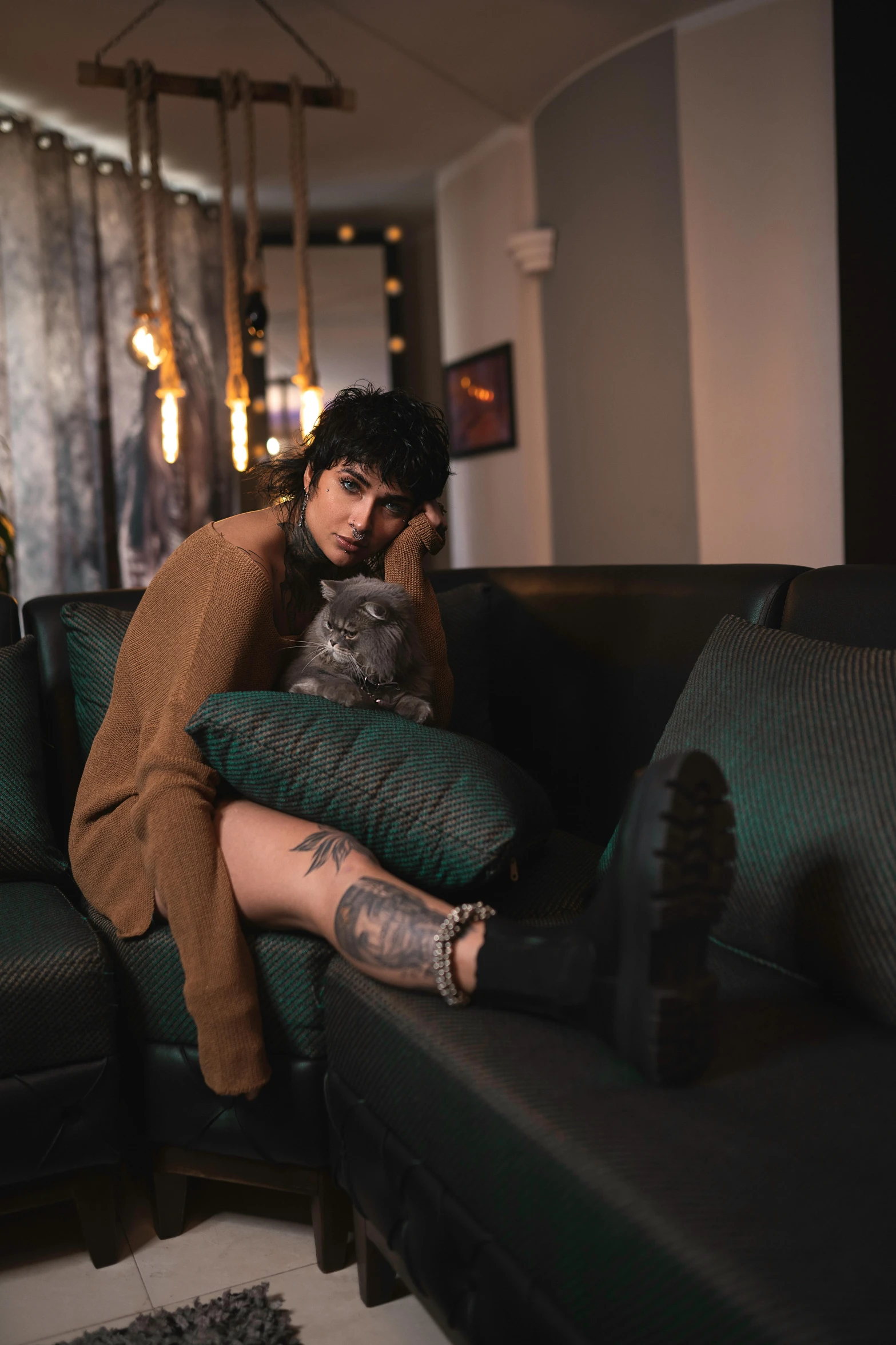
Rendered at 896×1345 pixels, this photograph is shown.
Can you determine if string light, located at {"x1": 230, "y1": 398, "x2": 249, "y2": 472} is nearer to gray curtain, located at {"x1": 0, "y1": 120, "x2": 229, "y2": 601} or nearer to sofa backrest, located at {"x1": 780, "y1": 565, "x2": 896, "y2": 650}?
gray curtain, located at {"x1": 0, "y1": 120, "x2": 229, "y2": 601}

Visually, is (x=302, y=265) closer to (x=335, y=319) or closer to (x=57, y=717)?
(x=57, y=717)

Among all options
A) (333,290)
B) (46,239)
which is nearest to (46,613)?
(46,239)

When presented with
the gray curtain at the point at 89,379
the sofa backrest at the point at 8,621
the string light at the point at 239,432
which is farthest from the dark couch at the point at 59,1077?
the gray curtain at the point at 89,379

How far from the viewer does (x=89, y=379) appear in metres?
4.58

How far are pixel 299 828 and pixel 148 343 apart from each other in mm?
2064

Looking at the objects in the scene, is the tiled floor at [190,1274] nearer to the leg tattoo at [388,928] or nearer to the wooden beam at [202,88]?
the leg tattoo at [388,928]

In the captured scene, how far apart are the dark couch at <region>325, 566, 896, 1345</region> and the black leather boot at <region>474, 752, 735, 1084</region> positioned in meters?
0.04

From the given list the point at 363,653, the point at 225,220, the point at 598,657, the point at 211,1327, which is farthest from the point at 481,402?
the point at 211,1327

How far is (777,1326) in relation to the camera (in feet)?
2.24

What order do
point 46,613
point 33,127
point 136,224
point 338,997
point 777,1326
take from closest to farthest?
point 777,1326 < point 338,997 < point 46,613 < point 136,224 < point 33,127

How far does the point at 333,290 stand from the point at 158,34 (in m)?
2.04

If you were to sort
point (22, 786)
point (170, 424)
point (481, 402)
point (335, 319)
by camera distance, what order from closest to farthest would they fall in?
1. point (22, 786)
2. point (170, 424)
3. point (481, 402)
4. point (335, 319)

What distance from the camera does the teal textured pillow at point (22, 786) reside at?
68.3 inches

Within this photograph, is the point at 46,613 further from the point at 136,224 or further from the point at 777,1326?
the point at 777,1326
